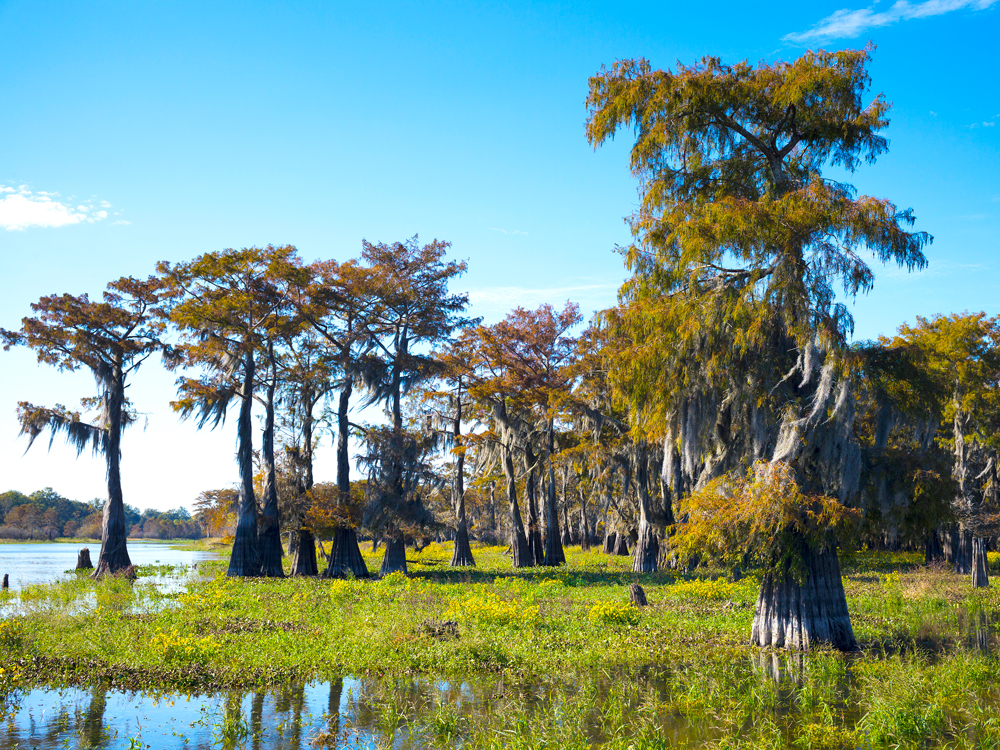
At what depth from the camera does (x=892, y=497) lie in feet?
42.4

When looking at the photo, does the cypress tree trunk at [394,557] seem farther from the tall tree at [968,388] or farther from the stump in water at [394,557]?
the tall tree at [968,388]

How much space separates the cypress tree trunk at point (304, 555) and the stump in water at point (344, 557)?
4.30 feet

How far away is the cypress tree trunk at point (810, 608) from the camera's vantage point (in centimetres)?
1267

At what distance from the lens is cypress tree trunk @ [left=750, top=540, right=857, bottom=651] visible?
12.7 metres

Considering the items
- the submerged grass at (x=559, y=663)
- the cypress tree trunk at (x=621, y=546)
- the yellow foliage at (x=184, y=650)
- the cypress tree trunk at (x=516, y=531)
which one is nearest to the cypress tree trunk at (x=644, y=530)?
the cypress tree trunk at (x=516, y=531)

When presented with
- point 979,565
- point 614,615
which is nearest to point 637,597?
point 614,615

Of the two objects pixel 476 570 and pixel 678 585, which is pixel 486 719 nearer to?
pixel 678 585

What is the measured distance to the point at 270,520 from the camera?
28312mm

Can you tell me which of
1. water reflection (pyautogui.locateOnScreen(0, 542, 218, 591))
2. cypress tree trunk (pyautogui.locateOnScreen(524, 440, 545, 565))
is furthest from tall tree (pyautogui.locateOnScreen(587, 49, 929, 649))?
water reflection (pyautogui.locateOnScreen(0, 542, 218, 591))

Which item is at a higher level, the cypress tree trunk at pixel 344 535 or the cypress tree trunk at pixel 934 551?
the cypress tree trunk at pixel 344 535

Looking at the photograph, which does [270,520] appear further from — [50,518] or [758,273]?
[50,518]

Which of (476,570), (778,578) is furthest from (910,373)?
(476,570)

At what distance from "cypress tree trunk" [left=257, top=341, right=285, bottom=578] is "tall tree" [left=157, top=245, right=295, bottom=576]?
39 millimetres

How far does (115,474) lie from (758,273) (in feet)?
98.2
